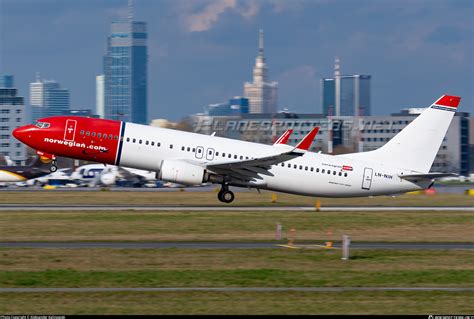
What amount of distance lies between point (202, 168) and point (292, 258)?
19.3 metres

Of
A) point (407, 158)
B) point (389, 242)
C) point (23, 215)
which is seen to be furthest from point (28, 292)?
point (407, 158)

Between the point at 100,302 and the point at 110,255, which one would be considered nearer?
the point at 100,302

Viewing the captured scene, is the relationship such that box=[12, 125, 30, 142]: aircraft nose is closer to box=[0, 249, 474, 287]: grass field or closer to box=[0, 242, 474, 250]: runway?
box=[0, 242, 474, 250]: runway

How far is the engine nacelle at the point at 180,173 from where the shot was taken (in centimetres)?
4347

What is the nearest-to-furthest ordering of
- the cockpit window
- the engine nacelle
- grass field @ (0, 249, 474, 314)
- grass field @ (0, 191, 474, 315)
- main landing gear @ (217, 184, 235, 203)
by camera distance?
grass field @ (0, 249, 474, 314)
grass field @ (0, 191, 474, 315)
the engine nacelle
the cockpit window
main landing gear @ (217, 184, 235, 203)

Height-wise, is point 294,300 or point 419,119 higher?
point 419,119

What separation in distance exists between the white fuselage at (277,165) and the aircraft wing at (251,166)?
1.66ft

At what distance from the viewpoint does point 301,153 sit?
4325 centimetres

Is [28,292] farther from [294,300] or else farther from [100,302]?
[294,300]

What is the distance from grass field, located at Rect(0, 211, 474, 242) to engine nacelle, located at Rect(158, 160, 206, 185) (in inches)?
95.8

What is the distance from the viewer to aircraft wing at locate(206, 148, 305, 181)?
43.5 m

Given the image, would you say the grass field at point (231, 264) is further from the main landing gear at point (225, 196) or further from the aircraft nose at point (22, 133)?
the aircraft nose at point (22, 133)

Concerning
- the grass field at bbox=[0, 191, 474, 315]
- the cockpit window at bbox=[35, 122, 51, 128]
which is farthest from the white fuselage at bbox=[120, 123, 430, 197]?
the cockpit window at bbox=[35, 122, 51, 128]

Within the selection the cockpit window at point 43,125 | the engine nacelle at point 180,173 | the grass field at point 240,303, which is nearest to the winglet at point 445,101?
the engine nacelle at point 180,173
